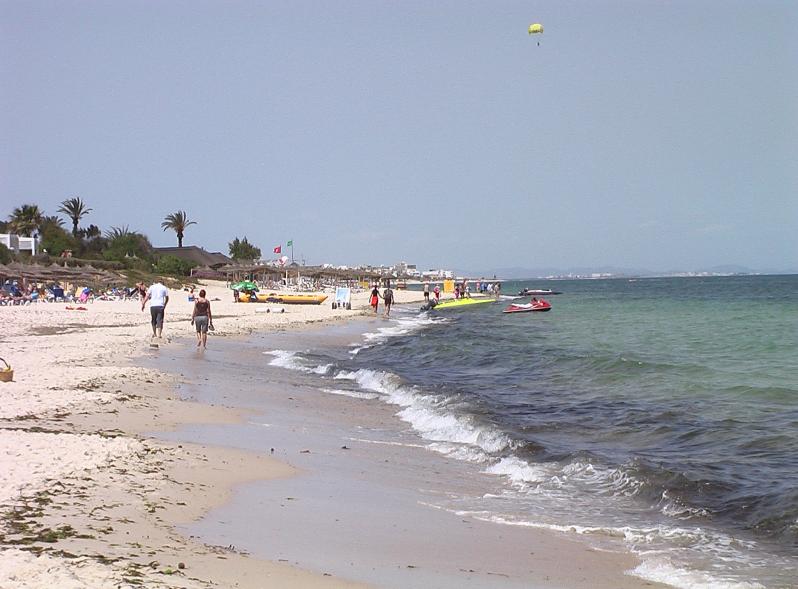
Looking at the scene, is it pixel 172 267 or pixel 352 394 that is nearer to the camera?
pixel 352 394

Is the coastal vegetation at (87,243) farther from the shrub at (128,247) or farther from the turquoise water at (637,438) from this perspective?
the turquoise water at (637,438)

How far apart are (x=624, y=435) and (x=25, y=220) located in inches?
3057

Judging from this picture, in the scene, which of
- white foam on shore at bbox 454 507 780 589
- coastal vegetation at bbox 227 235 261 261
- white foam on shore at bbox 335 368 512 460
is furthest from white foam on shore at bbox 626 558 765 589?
coastal vegetation at bbox 227 235 261 261

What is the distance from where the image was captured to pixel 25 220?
78375 millimetres

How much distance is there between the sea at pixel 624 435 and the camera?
693 centimetres

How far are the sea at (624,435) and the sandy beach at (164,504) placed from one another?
65 cm

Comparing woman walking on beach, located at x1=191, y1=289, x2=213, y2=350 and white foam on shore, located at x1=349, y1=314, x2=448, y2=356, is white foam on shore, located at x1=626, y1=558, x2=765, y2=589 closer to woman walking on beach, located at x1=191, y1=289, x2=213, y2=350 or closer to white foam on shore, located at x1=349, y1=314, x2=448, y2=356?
woman walking on beach, located at x1=191, y1=289, x2=213, y2=350

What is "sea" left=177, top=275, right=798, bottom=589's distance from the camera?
693 centimetres

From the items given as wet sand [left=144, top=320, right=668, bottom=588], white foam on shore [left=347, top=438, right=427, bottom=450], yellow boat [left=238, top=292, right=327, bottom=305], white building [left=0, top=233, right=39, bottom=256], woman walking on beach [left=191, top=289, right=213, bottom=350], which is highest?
white building [left=0, top=233, right=39, bottom=256]

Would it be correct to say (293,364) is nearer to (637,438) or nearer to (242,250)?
(637,438)

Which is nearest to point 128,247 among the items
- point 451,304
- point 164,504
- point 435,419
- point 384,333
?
point 451,304

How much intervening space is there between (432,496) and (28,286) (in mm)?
42095

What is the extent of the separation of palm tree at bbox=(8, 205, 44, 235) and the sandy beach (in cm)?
7181

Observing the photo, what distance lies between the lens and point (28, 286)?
44.5 meters
